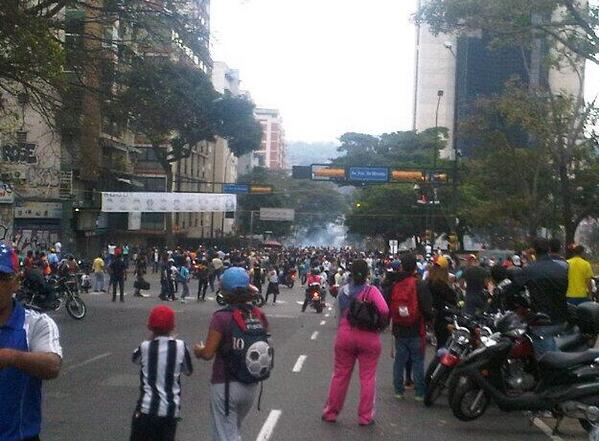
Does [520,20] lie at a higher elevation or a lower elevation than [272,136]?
lower

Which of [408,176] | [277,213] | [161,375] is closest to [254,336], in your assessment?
[161,375]

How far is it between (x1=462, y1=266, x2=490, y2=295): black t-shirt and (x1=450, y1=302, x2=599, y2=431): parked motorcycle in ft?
12.4

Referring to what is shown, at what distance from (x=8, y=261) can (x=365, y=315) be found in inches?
215

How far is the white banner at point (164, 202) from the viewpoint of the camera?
46.7 meters

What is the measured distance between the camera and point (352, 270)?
952 centimetres

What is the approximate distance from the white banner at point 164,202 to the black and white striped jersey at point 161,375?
4093 cm

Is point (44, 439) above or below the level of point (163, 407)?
below

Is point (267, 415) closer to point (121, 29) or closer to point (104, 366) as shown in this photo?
point (104, 366)

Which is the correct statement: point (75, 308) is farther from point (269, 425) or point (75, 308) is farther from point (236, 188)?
point (236, 188)

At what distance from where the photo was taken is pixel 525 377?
31.2 ft

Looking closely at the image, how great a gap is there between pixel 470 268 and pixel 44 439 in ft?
25.2

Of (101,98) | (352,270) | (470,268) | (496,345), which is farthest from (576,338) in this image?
(101,98)

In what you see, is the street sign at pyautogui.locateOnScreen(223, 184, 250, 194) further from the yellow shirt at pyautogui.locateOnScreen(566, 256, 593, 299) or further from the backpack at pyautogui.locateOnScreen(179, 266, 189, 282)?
the yellow shirt at pyautogui.locateOnScreen(566, 256, 593, 299)

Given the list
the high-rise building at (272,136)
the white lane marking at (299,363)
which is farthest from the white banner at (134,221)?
the high-rise building at (272,136)
